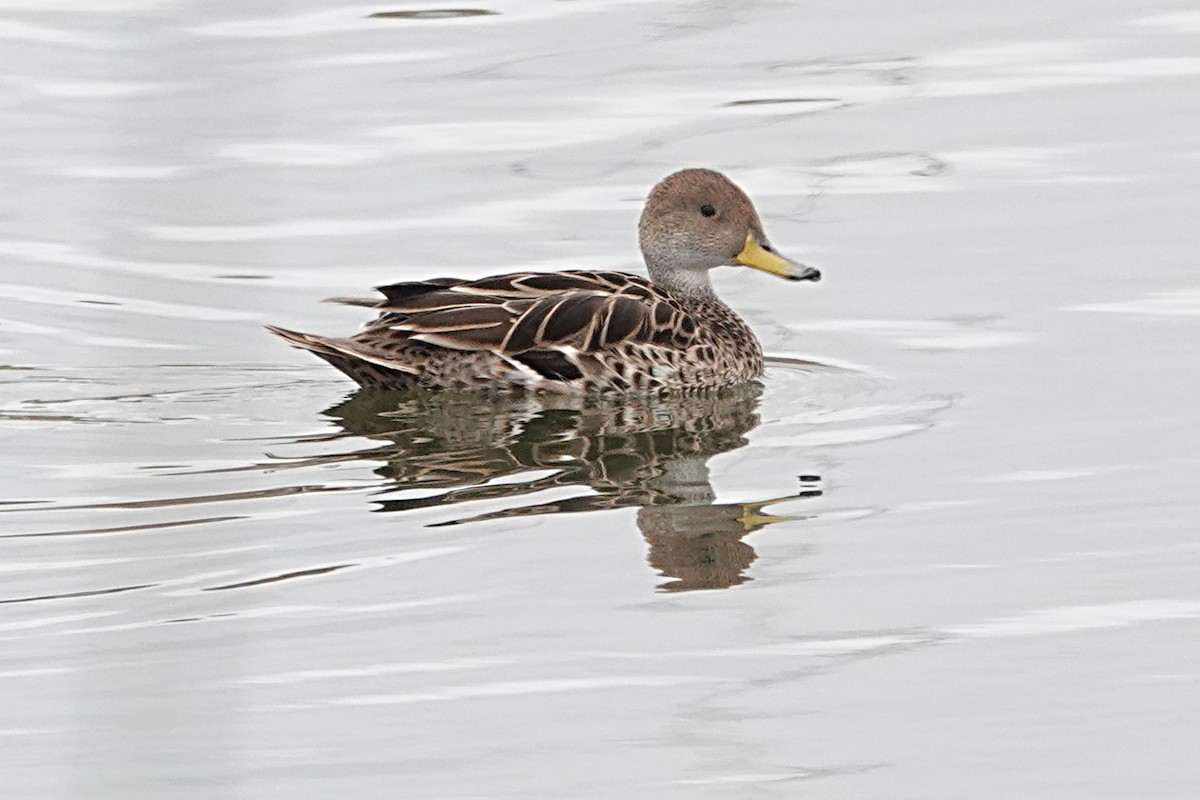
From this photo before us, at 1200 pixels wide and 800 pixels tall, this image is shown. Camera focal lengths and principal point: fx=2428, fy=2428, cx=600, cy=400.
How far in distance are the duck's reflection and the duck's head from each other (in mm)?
756

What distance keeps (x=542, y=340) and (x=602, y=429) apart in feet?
2.18

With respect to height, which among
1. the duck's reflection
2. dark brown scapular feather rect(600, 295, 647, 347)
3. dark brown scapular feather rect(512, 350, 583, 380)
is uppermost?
dark brown scapular feather rect(600, 295, 647, 347)

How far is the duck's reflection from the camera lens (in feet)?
27.1

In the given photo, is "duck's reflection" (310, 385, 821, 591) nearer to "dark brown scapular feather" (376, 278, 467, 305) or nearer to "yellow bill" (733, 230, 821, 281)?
"dark brown scapular feather" (376, 278, 467, 305)

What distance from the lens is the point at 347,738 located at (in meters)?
6.12

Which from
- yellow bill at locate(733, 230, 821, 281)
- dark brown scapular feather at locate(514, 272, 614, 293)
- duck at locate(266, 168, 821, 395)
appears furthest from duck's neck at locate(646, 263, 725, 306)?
dark brown scapular feather at locate(514, 272, 614, 293)

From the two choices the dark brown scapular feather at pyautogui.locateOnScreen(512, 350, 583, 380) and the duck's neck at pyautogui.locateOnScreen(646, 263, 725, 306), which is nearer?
the dark brown scapular feather at pyautogui.locateOnScreen(512, 350, 583, 380)

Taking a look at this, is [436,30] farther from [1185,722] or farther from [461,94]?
[1185,722]

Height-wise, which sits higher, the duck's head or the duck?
the duck's head

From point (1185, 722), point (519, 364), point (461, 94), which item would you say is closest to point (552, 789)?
point (1185, 722)

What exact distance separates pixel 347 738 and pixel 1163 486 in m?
3.74

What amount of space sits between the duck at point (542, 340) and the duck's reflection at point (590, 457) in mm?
86

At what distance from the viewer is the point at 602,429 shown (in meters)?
10.1

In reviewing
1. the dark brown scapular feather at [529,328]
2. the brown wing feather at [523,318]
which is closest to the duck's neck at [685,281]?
the brown wing feather at [523,318]
